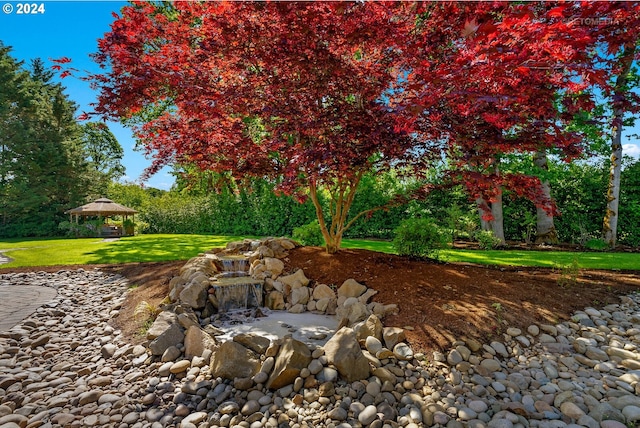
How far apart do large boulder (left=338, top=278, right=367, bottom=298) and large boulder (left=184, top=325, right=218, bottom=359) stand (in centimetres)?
191

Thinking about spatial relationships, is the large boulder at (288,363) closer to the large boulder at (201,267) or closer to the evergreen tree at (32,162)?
the large boulder at (201,267)

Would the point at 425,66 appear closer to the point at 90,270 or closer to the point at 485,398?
the point at 485,398

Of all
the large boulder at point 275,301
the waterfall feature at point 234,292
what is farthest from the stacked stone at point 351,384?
the large boulder at point 275,301

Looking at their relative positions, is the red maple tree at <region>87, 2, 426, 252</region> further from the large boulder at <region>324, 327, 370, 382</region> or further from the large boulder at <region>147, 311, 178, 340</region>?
the large boulder at <region>147, 311, 178, 340</region>

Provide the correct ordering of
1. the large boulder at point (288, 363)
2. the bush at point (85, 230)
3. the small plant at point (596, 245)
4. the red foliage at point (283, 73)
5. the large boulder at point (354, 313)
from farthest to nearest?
the bush at point (85, 230) < the small plant at point (596, 245) < the large boulder at point (354, 313) < the red foliage at point (283, 73) < the large boulder at point (288, 363)

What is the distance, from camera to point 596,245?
870 centimetres

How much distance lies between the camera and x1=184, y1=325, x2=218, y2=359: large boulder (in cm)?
323

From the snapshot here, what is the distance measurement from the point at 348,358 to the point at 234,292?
2.73 meters

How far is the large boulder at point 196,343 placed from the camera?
3229 mm

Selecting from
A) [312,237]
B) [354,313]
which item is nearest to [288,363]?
[354,313]

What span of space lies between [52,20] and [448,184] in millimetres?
7197

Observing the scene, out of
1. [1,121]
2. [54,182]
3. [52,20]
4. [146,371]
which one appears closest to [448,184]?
[146,371]

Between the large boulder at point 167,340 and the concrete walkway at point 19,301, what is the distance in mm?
2276

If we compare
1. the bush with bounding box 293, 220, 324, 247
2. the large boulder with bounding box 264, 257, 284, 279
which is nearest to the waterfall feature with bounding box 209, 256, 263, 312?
the large boulder with bounding box 264, 257, 284, 279
